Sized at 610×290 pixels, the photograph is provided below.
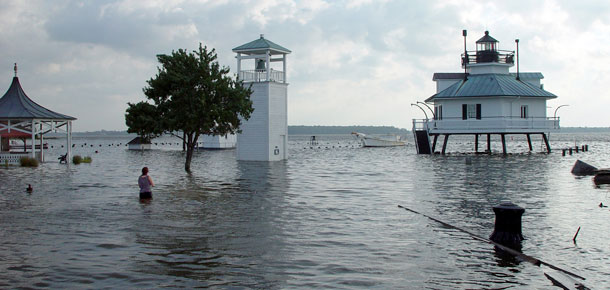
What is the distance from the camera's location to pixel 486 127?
185ft

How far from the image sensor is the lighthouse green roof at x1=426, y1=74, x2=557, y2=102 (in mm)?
56250

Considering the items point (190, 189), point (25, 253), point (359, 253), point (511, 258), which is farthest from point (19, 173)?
point (511, 258)

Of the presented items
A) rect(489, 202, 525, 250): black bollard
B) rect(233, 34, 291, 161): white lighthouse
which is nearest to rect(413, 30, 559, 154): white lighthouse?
rect(233, 34, 291, 161): white lighthouse

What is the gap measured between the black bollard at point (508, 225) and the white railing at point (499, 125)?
44.2 meters

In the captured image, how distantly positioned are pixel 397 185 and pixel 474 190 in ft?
13.6

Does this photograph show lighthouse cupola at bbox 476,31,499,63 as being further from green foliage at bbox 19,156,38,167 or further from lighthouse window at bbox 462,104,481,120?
A: green foliage at bbox 19,156,38,167

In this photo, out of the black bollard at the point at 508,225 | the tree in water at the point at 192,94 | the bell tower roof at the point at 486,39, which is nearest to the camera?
the black bollard at the point at 508,225

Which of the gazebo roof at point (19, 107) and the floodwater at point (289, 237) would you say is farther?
the gazebo roof at point (19, 107)

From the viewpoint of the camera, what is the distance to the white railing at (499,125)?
5591 cm

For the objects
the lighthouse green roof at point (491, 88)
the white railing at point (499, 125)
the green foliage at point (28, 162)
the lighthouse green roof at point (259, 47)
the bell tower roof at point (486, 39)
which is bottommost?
the green foliage at point (28, 162)

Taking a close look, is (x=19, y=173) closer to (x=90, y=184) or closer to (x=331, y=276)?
(x=90, y=184)

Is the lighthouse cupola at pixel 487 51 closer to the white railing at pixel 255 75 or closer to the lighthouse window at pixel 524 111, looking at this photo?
the lighthouse window at pixel 524 111

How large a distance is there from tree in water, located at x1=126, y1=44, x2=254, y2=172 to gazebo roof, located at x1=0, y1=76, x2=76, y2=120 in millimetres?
9680

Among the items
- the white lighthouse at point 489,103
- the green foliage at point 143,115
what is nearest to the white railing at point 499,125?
the white lighthouse at point 489,103
